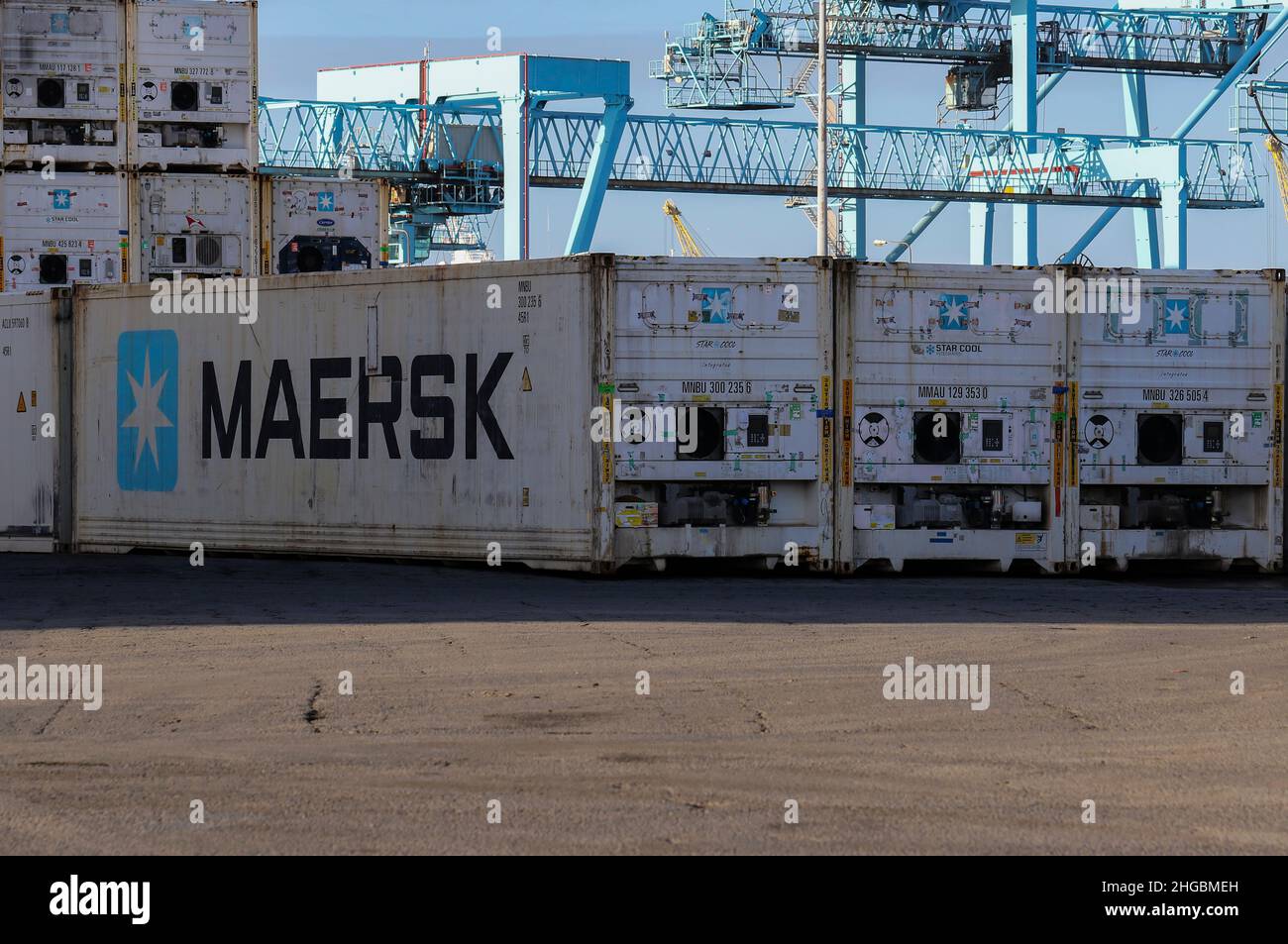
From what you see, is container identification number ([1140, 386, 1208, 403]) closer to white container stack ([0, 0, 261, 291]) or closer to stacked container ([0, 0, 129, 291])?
white container stack ([0, 0, 261, 291])

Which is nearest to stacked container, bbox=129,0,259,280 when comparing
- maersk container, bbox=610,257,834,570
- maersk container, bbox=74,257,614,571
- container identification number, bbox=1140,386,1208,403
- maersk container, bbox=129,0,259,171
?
maersk container, bbox=129,0,259,171

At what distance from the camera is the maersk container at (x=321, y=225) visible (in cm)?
2394

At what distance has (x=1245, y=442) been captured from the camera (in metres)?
19.0

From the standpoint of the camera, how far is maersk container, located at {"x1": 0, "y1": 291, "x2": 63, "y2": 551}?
21312mm

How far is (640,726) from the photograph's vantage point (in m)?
9.57

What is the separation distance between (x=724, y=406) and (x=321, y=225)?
28.1 ft

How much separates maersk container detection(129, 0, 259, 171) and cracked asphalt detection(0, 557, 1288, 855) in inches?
356

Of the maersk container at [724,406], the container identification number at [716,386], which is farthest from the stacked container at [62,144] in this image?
the container identification number at [716,386]

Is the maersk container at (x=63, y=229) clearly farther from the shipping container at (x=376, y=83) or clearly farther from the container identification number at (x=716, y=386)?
the shipping container at (x=376, y=83)

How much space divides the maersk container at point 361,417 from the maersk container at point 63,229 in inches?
98.5

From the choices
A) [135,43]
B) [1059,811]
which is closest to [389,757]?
[1059,811]

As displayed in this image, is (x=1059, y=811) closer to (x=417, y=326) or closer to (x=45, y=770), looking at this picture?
(x=45, y=770)

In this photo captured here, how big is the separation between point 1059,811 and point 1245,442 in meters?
12.5

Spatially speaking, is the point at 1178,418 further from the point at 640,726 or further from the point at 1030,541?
the point at 640,726
